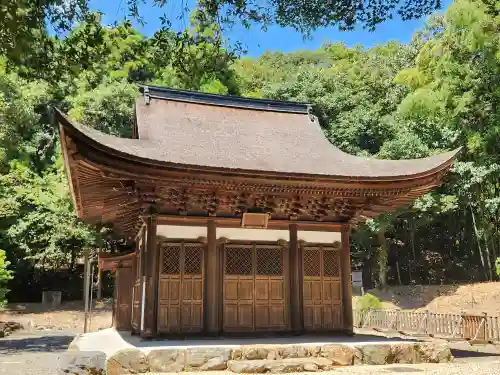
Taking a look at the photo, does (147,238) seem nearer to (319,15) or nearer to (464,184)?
(319,15)

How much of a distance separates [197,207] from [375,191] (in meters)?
3.93

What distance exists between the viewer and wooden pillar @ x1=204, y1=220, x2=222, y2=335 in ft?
31.8

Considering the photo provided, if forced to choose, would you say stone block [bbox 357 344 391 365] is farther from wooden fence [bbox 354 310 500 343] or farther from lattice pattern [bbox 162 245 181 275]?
Result: wooden fence [bbox 354 310 500 343]

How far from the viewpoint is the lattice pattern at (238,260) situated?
402 inches

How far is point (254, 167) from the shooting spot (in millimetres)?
9375

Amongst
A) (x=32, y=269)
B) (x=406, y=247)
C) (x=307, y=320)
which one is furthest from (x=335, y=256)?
(x=32, y=269)

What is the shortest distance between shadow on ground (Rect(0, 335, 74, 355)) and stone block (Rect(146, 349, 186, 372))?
8543mm

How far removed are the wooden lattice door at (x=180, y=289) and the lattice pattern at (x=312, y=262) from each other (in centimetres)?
250

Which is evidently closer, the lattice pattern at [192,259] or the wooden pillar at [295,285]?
the lattice pattern at [192,259]

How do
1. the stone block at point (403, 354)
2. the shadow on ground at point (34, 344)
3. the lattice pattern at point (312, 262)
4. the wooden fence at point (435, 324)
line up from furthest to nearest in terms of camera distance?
the shadow on ground at point (34, 344) < the wooden fence at point (435, 324) < the lattice pattern at point (312, 262) < the stone block at point (403, 354)

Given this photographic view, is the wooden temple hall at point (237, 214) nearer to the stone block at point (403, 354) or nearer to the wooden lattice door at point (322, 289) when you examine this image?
the wooden lattice door at point (322, 289)

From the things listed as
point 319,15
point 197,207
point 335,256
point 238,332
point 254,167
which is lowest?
point 238,332

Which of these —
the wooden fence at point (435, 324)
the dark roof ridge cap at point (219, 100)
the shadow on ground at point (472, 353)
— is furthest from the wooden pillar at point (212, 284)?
the wooden fence at point (435, 324)

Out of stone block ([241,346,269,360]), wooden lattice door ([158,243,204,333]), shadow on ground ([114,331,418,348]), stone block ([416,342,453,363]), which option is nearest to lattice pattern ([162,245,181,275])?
wooden lattice door ([158,243,204,333])
